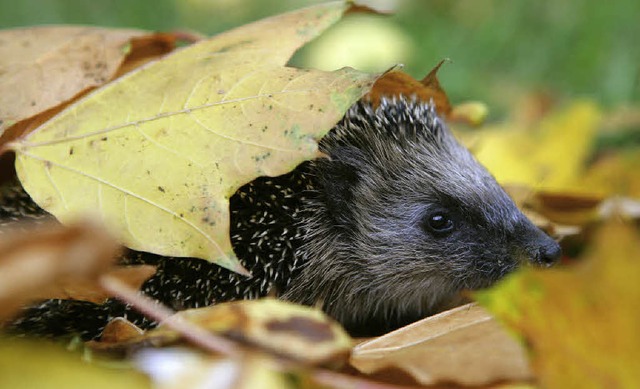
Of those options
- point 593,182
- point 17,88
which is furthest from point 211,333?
point 593,182

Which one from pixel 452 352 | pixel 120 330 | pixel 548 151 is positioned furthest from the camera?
pixel 548 151

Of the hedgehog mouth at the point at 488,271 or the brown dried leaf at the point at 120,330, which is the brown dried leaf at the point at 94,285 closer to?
the brown dried leaf at the point at 120,330

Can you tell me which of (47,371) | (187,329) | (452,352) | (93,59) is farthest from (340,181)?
(47,371)

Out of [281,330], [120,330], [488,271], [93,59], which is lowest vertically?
[488,271]

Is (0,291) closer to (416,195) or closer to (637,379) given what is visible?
(637,379)

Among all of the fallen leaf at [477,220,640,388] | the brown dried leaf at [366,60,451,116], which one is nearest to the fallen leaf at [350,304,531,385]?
the fallen leaf at [477,220,640,388]

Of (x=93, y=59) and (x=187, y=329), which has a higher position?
(x=93, y=59)

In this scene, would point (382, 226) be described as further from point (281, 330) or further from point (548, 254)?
point (281, 330)

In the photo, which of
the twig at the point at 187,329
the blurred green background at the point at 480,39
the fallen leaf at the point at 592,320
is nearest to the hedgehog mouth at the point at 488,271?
the fallen leaf at the point at 592,320
